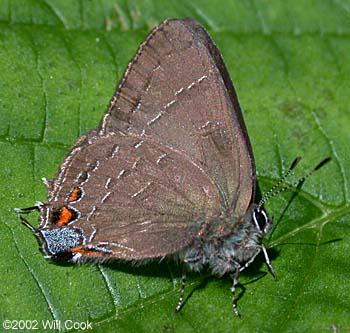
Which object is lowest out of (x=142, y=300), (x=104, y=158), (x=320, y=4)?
(x=142, y=300)

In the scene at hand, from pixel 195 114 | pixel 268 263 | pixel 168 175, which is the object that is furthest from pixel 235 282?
pixel 195 114

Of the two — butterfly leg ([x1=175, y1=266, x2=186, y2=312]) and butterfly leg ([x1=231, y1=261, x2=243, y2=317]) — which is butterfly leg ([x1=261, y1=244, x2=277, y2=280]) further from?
butterfly leg ([x1=175, y1=266, x2=186, y2=312])

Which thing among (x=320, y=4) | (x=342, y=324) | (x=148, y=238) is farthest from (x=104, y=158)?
(x=320, y=4)

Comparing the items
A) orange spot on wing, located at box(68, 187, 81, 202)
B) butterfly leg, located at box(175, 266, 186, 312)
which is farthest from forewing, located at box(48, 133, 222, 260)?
butterfly leg, located at box(175, 266, 186, 312)

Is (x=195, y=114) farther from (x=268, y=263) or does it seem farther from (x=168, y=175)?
(x=268, y=263)

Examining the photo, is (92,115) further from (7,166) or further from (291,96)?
(291,96)

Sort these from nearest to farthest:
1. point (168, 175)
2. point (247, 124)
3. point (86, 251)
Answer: point (86, 251) < point (168, 175) < point (247, 124)
